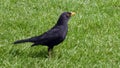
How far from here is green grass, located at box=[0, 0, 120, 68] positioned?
336 inches

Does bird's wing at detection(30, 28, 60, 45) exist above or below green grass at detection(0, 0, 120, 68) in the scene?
above

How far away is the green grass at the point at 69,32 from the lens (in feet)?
28.0

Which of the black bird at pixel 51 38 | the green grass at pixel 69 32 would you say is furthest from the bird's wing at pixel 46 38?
the green grass at pixel 69 32

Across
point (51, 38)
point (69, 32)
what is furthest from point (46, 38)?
point (69, 32)

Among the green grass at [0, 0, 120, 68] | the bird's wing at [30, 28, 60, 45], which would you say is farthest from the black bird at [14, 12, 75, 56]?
the green grass at [0, 0, 120, 68]

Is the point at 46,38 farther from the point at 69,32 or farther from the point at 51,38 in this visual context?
the point at 69,32

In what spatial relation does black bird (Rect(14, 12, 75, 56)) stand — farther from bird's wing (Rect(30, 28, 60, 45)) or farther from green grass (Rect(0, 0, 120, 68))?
green grass (Rect(0, 0, 120, 68))

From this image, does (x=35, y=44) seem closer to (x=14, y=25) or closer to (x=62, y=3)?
(x=14, y=25)

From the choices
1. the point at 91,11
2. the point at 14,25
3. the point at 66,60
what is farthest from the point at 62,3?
the point at 66,60

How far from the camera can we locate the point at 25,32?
9984mm

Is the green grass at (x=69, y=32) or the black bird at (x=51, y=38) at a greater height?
the black bird at (x=51, y=38)

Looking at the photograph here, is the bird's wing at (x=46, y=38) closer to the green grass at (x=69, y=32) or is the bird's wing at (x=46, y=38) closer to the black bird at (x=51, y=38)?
the black bird at (x=51, y=38)

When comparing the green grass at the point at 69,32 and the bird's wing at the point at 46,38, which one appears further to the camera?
the green grass at the point at 69,32

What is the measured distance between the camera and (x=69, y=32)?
10.3m
